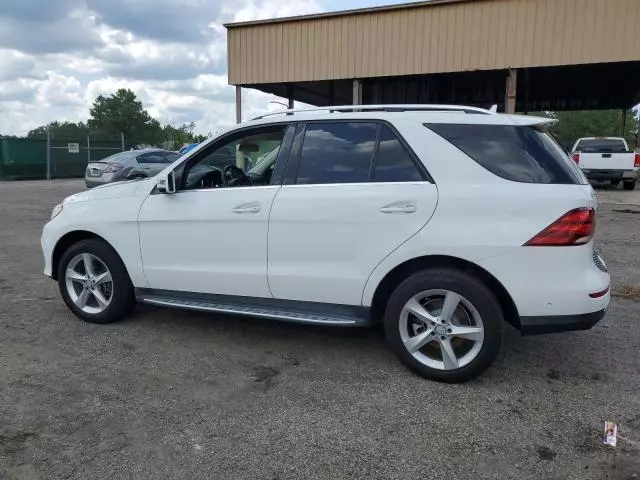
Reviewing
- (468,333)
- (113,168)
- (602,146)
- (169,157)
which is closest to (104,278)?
(468,333)

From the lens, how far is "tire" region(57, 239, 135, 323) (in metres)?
4.57

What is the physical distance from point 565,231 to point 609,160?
1733 cm

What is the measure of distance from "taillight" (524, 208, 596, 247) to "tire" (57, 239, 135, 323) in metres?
3.25

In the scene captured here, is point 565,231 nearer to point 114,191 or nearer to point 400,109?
point 400,109

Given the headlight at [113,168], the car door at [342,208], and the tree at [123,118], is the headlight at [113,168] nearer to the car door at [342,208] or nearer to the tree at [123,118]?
the car door at [342,208]

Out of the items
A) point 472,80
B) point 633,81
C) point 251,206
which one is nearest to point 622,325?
point 251,206

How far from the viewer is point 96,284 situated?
15.3 ft

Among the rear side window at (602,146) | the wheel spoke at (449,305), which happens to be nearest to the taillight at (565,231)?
the wheel spoke at (449,305)

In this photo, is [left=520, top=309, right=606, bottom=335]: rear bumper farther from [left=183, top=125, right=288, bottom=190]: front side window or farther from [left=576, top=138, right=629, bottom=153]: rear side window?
[left=576, top=138, right=629, bottom=153]: rear side window

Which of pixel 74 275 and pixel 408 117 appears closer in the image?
pixel 408 117

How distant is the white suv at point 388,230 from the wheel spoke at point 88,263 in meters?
0.28

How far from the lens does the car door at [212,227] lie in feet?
13.1

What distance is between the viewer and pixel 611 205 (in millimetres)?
14117

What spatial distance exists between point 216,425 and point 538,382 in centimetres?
212
